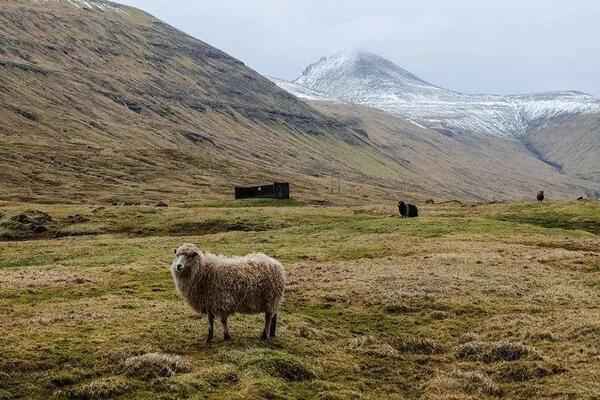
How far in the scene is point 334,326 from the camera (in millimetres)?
24906

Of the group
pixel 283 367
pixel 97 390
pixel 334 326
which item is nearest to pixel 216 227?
pixel 334 326

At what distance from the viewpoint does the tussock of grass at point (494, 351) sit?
20547mm

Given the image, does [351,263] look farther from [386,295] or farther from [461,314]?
[461,314]

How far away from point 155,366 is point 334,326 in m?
8.86

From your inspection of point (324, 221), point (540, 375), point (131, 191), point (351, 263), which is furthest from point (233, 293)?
point (131, 191)

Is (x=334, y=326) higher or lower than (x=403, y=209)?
lower

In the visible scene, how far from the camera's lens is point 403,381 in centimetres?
1902

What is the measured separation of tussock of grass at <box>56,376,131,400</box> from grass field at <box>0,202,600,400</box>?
36mm

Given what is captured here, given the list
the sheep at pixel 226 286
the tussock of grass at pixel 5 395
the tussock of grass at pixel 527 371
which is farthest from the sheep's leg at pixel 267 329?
the tussock of grass at pixel 5 395

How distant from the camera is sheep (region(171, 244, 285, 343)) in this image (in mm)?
21484

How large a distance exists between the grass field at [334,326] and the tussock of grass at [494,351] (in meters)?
0.06

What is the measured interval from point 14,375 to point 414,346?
42.1 ft

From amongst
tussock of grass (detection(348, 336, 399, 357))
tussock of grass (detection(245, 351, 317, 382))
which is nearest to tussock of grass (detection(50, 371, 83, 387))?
tussock of grass (detection(245, 351, 317, 382))

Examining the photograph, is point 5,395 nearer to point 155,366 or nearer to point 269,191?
point 155,366
